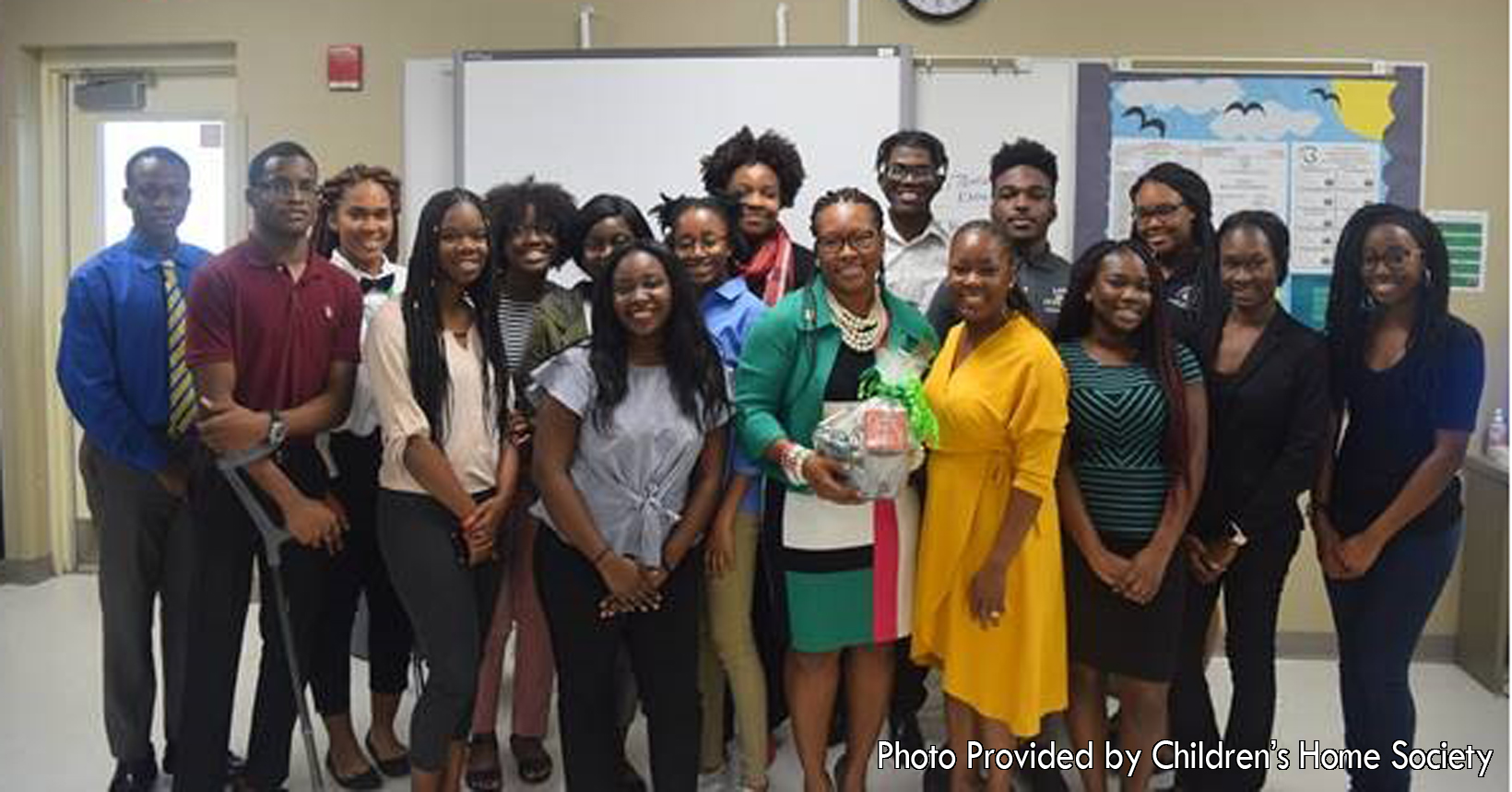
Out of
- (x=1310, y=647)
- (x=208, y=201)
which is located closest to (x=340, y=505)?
(x=208, y=201)

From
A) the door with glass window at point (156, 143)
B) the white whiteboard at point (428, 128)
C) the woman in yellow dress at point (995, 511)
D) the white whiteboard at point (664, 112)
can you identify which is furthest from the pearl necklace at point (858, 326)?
the door with glass window at point (156, 143)

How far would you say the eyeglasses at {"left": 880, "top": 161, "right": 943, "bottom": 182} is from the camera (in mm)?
2713

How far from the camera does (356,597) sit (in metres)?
2.70

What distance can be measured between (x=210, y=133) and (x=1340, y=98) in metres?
4.16

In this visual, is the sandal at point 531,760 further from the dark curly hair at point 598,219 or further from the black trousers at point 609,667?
the dark curly hair at point 598,219

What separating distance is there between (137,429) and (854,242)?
1639 millimetres

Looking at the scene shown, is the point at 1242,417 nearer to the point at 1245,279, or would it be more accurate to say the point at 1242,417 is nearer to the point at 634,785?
the point at 1245,279

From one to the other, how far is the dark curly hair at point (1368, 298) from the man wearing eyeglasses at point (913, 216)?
0.87 meters

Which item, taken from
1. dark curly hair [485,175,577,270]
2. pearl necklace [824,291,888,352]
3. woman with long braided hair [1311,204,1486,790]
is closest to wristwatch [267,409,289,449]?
dark curly hair [485,175,577,270]

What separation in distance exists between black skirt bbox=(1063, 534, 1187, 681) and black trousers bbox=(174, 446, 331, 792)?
1.62 metres

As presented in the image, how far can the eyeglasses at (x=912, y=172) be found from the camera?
2.71 metres

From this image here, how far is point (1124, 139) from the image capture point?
378cm

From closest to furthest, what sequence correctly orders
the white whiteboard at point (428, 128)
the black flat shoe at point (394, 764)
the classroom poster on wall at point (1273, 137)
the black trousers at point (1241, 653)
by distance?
the black trousers at point (1241, 653) < the black flat shoe at point (394, 764) < the classroom poster on wall at point (1273, 137) < the white whiteboard at point (428, 128)

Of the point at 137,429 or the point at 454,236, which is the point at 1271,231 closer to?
the point at 454,236
